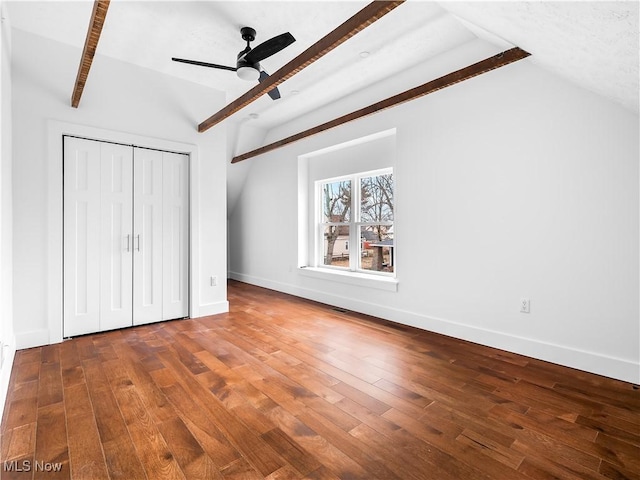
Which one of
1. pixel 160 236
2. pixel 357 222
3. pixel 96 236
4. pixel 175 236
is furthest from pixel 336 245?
pixel 96 236

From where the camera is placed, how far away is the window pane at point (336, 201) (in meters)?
5.21

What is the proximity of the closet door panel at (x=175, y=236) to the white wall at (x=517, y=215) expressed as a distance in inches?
94.6

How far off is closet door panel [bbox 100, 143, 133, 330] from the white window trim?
2629 millimetres

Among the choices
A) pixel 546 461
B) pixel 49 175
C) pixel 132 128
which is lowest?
pixel 546 461

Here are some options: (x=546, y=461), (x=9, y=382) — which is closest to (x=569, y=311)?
(x=546, y=461)

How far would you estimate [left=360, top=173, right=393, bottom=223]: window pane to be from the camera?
458 centimetres

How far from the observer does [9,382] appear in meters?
2.38

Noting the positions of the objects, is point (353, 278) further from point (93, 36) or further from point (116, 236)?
point (93, 36)

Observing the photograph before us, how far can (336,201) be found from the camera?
17.7ft

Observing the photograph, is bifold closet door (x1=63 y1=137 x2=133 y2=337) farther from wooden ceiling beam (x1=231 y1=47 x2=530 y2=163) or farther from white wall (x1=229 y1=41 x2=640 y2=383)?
white wall (x1=229 y1=41 x2=640 y2=383)

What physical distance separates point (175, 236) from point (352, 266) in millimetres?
2570

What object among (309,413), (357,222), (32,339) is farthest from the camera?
(357,222)

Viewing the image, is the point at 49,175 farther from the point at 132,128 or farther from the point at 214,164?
the point at 214,164

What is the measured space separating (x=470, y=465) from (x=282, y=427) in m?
1.00
